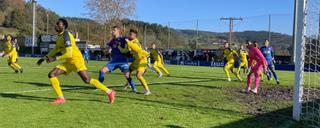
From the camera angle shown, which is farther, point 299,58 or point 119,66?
point 119,66

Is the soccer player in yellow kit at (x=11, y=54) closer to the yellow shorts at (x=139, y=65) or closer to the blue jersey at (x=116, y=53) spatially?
the blue jersey at (x=116, y=53)

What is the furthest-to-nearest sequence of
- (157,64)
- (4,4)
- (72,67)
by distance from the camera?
1. (4,4)
2. (157,64)
3. (72,67)

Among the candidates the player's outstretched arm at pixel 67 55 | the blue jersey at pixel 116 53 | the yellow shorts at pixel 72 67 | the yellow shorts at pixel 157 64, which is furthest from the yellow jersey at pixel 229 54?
the player's outstretched arm at pixel 67 55

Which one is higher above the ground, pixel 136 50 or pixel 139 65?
pixel 136 50

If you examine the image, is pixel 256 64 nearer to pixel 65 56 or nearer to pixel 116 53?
pixel 116 53

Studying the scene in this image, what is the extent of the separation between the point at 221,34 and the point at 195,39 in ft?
14.7

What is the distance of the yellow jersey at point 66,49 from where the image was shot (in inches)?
367

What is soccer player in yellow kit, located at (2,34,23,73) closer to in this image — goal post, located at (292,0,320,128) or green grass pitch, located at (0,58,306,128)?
green grass pitch, located at (0,58,306,128)

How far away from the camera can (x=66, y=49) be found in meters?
9.34

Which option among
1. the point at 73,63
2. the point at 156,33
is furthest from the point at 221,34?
the point at 73,63

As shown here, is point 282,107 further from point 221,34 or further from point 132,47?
point 221,34

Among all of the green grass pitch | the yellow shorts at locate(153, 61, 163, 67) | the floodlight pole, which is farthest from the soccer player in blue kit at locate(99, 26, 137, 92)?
the yellow shorts at locate(153, 61, 163, 67)

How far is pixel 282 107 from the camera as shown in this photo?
1014cm

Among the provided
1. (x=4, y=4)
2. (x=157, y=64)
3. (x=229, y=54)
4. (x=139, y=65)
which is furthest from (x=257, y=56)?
(x=4, y=4)
